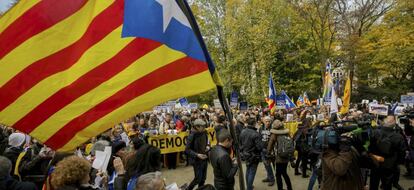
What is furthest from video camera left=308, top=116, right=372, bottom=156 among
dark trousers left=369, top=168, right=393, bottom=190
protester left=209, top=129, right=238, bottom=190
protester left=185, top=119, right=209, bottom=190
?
protester left=185, top=119, right=209, bottom=190

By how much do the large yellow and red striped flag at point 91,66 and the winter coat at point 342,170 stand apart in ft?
8.14

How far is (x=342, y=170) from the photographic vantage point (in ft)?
16.5

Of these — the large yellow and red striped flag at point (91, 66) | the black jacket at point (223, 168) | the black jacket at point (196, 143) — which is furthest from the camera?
the black jacket at point (196, 143)

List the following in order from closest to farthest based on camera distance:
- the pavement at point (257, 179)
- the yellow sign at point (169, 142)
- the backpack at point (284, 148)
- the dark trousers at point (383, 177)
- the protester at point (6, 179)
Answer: the protester at point (6, 179) → the dark trousers at point (383, 177) → the backpack at point (284, 148) → the pavement at point (257, 179) → the yellow sign at point (169, 142)

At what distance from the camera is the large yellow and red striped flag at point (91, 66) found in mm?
3428

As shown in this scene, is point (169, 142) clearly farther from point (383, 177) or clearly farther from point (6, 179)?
point (6, 179)

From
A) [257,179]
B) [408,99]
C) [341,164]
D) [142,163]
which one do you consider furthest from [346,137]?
[408,99]

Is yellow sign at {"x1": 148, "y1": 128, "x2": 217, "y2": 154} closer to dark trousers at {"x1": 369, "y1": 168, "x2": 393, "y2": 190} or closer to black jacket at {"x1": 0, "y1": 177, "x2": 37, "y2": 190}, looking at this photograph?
dark trousers at {"x1": 369, "y1": 168, "x2": 393, "y2": 190}

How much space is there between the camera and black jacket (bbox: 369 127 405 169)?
319 inches

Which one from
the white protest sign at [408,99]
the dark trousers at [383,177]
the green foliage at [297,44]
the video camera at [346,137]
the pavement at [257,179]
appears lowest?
the pavement at [257,179]

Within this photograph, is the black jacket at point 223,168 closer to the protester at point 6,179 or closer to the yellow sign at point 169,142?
the protester at point 6,179

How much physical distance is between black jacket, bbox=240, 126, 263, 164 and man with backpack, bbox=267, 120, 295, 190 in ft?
1.01

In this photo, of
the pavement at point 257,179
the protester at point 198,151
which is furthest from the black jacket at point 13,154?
the pavement at point 257,179

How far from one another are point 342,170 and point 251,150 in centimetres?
409
